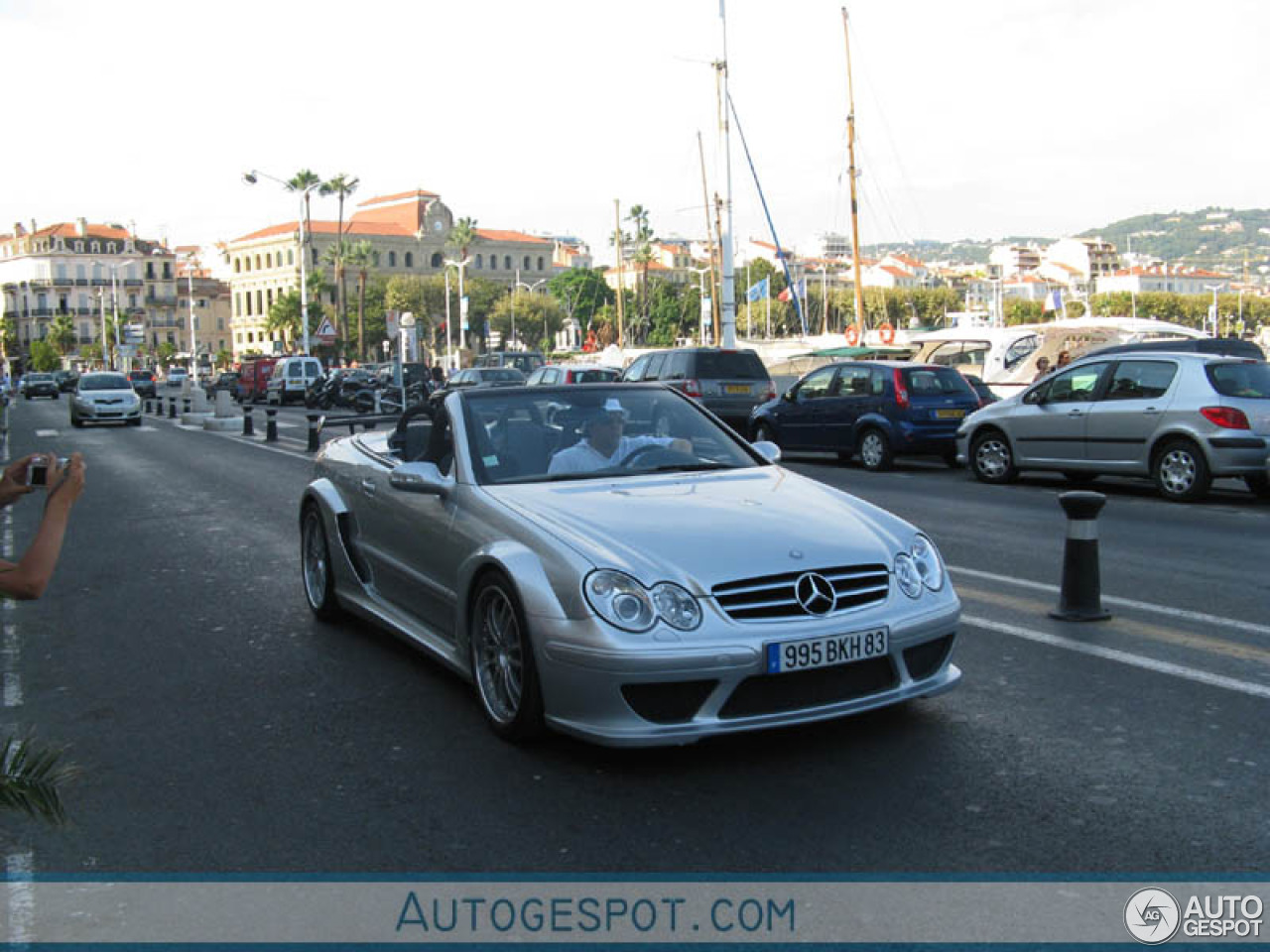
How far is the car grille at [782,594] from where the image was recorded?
4445 mm

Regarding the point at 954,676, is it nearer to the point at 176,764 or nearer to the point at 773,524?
the point at 773,524

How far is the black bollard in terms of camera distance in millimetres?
6914

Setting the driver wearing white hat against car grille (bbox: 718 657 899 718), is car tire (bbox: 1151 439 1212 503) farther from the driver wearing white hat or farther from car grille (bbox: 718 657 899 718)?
car grille (bbox: 718 657 899 718)

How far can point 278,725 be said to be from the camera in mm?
5383

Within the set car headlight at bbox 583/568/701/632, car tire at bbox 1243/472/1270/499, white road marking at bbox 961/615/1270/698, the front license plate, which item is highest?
car headlight at bbox 583/568/701/632

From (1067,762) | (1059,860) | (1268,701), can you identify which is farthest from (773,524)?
(1268,701)

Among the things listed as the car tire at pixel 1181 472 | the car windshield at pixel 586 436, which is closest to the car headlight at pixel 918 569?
the car windshield at pixel 586 436

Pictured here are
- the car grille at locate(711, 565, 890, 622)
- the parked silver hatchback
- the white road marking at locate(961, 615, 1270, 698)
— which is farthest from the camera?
the parked silver hatchback

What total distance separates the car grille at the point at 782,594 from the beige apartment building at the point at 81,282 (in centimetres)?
15488

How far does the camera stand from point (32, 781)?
2.77m

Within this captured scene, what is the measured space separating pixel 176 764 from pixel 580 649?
1714 mm

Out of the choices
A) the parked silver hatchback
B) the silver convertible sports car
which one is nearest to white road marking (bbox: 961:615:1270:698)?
the silver convertible sports car

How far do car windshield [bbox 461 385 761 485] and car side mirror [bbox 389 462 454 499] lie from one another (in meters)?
0.17

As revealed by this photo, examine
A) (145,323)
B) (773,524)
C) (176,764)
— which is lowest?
(176,764)
